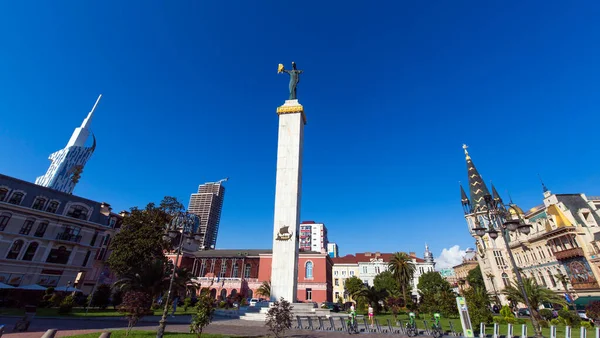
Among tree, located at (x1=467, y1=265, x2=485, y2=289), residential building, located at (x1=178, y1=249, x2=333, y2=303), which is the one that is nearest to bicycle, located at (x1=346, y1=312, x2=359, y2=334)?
residential building, located at (x1=178, y1=249, x2=333, y2=303)

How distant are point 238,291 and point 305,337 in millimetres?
39289

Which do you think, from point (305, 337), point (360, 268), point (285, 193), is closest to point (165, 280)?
point (285, 193)

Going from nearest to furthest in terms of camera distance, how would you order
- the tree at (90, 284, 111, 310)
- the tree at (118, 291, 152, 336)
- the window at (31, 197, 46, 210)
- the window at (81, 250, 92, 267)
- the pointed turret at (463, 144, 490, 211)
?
the tree at (118, 291, 152, 336), the tree at (90, 284, 111, 310), the window at (31, 197, 46, 210), the window at (81, 250, 92, 267), the pointed turret at (463, 144, 490, 211)

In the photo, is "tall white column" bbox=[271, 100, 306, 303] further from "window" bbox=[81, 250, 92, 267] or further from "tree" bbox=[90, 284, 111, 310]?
"window" bbox=[81, 250, 92, 267]

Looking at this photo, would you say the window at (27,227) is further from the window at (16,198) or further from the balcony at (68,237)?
the balcony at (68,237)

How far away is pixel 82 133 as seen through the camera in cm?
10931

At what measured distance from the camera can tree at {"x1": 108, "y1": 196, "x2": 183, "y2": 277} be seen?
31281mm

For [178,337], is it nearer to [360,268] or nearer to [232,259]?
[232,259]

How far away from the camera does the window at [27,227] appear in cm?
3389

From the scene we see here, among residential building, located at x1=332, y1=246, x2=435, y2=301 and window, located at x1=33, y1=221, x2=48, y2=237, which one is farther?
residential building, located at x1=332, y1=246, x2=435, y2=301

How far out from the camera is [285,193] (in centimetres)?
2697

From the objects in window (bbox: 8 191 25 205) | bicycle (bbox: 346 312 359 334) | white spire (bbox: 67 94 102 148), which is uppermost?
white spire (bbox: 67 94 102 148)

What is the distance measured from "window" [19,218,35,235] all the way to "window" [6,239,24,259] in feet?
3.64

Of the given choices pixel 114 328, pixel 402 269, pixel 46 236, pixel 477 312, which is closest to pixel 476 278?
pixel 402 269
